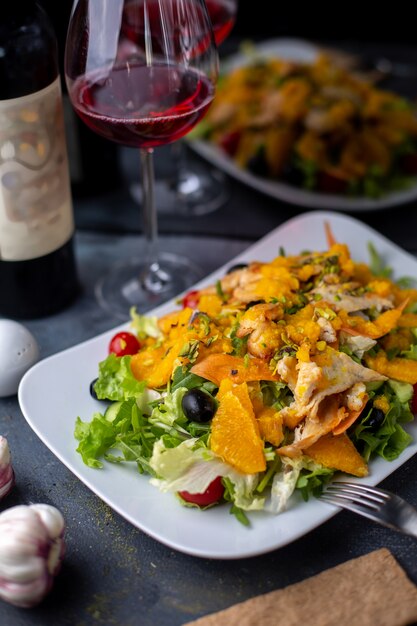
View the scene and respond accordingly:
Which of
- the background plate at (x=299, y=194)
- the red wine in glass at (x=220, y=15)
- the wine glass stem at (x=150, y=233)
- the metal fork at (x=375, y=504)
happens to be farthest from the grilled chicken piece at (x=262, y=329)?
the red wine in glass at (x=220, y=15)

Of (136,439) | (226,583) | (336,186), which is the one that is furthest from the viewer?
(336,186)

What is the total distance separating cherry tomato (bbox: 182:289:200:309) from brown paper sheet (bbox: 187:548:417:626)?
0.80 metres

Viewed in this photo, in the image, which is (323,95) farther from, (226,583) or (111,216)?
(226,583)

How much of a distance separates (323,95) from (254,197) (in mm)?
450

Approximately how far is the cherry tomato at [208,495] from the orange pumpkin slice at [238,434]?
52mm

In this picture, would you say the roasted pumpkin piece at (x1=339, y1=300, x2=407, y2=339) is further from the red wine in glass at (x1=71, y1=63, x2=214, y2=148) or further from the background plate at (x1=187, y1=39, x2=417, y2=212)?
the background plate at (x1=187, y1=39, x2=417, y2=212)

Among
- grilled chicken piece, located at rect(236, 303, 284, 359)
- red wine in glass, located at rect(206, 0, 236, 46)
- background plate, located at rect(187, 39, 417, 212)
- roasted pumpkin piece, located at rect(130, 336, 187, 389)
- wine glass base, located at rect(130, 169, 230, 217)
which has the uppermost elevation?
red wine in glass, located at rect(206, 0, 236, 46)

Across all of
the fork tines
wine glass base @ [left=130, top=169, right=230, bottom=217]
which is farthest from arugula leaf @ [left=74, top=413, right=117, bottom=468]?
wine glass base @ [left=130, top=169, right=230, bottom=217]

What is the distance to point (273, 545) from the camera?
164cm

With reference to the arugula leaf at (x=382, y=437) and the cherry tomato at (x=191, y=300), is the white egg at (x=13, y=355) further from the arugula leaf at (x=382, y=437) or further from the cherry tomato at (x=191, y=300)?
the arugula leaf at (x=382, y=437)

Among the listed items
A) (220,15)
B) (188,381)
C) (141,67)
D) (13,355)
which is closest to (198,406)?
(188,381)

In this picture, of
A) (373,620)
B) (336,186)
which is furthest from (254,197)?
(373,620)

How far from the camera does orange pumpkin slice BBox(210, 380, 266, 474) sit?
173cm

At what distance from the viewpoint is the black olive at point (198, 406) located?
1.79 metres
